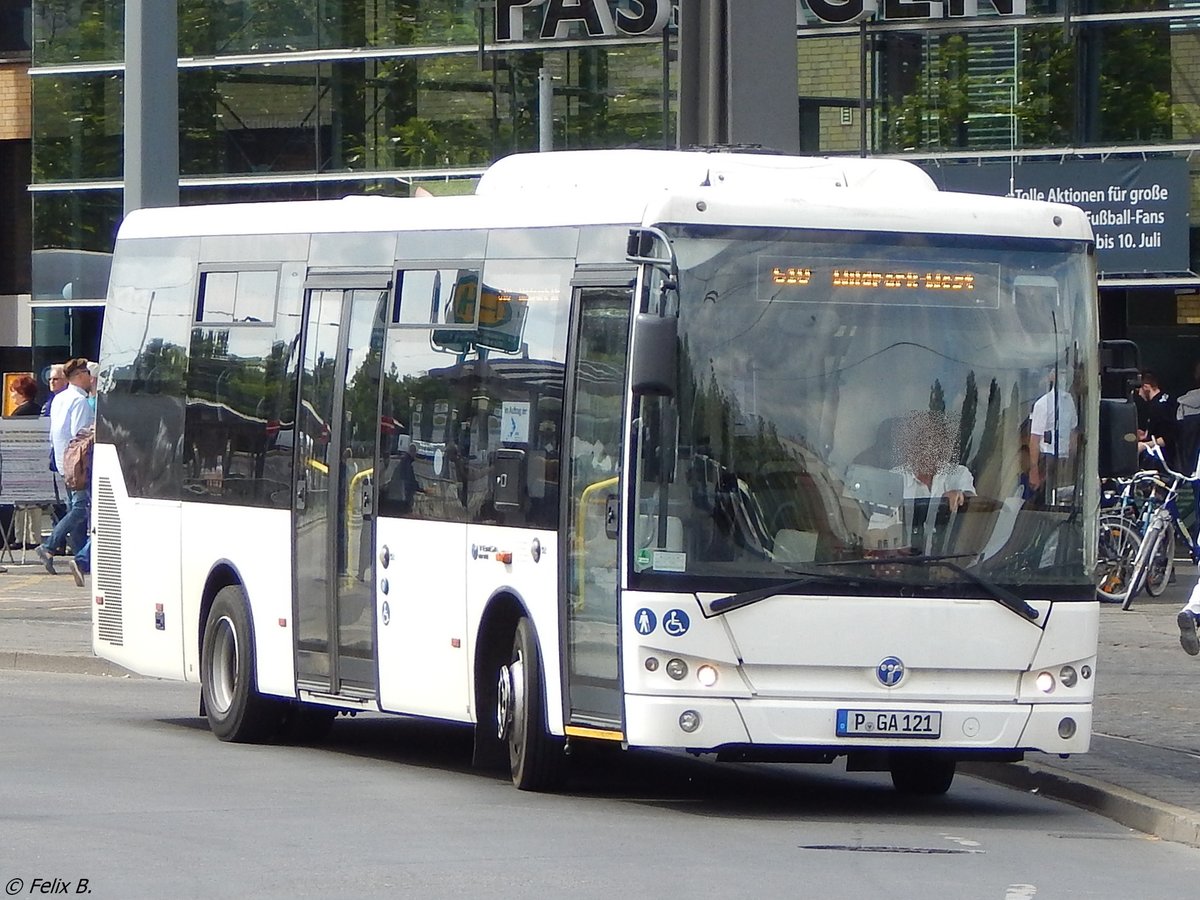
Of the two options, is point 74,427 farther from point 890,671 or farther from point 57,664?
point 890,671

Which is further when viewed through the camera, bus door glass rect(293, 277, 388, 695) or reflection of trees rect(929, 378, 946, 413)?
bus door glass rect(293, 277, 388, 695)

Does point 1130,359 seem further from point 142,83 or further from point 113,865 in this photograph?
point 142,83

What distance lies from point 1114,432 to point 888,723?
1.77 metres

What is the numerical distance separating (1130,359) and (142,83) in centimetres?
922

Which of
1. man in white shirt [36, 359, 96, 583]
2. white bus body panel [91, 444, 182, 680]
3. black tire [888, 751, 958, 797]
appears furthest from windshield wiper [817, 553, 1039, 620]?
man in white shirt [36, 359, 96, 583]

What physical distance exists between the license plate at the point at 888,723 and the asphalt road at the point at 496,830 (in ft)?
1.30

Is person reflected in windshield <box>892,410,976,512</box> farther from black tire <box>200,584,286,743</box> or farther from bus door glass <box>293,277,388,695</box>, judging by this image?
black tire <box>200,584,286,743</box>

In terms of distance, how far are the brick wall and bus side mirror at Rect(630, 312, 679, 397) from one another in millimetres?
26431

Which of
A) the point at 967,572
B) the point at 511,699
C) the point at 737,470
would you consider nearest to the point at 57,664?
the point at 511,699

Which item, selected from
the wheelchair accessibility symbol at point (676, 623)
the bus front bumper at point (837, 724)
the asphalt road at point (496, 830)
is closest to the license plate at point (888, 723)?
the bus front bumper at point (837, 724)

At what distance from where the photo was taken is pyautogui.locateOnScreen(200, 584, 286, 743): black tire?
13.8 m

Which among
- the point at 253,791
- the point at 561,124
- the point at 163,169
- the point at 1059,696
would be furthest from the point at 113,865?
the point at 561,124

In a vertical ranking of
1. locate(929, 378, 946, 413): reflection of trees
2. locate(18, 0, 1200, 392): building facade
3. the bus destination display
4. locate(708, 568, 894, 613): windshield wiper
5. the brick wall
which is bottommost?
locate(708, 568, 894, 613): windshield wiper

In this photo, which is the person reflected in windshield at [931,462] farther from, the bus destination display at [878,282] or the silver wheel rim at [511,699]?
the silver wheel rim at [511,699]
